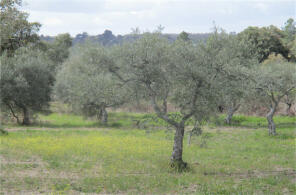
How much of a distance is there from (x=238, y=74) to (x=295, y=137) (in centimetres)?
1568

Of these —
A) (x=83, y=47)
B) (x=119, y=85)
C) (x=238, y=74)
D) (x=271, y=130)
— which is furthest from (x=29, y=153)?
(x=271, y=130)

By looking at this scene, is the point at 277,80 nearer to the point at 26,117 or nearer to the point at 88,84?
the point at 88,84

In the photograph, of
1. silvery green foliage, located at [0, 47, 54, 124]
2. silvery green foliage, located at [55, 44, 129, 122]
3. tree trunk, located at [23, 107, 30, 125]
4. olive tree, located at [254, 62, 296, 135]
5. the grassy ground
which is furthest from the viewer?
tree trunk, located at [23, 107, 30, 125]

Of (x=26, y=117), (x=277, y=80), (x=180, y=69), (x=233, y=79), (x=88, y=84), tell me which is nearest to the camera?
(x=180, y=69)

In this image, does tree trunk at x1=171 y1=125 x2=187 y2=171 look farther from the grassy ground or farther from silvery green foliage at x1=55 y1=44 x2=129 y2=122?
silvery green foliage at x1=55 y1=44 x2=129 y2=122

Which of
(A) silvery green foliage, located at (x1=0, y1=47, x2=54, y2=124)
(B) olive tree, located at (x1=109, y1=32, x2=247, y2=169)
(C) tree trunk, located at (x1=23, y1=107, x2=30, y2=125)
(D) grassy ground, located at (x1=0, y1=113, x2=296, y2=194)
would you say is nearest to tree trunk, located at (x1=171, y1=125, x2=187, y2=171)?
(D) grassy ground, located at (x1=0, y1=113, x2=296, y2=194)

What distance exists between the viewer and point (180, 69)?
1584 cm

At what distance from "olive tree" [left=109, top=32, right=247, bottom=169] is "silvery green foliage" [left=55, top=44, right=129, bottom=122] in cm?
62

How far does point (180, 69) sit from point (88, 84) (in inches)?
618

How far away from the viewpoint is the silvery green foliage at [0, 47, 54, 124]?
3409cm

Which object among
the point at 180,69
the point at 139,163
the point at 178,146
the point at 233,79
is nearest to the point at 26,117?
the point at 139,163

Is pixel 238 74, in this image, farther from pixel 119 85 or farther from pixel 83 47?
pixel 83 47

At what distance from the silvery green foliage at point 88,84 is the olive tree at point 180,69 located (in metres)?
0.62

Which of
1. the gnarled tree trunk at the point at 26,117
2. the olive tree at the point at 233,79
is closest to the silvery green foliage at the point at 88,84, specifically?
the olive tree at the point at 233,79
